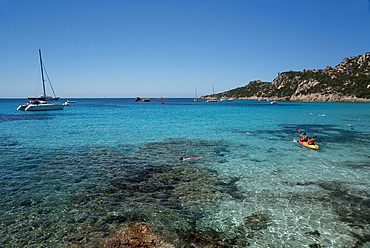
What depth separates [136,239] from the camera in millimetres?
6375

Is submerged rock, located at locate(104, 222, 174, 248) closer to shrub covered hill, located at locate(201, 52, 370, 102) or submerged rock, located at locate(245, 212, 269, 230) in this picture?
submerged rock, located at locate(245, 212, 269, 230)

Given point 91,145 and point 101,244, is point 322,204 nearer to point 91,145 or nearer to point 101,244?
point 101,244

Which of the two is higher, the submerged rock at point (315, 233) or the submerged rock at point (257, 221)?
the submerged rock at point (257, 221)

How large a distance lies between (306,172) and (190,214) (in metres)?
9.10

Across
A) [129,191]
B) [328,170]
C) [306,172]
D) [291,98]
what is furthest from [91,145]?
[291,98]

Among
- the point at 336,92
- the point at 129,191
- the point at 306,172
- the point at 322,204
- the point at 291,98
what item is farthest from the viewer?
the point at 291,98

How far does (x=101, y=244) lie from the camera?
263 inches

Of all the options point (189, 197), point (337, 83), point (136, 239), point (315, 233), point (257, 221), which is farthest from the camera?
point (337, 83)

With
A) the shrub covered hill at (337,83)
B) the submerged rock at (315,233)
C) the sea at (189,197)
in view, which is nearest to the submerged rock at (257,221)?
the sea at (189,197)

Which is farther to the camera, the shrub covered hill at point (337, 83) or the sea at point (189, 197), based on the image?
the shrub covered hill at point (337, 83)

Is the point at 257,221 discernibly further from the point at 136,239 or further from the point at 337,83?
the point at 337,83

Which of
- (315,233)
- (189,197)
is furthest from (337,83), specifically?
(189,197)

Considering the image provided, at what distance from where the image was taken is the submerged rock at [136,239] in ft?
20.3

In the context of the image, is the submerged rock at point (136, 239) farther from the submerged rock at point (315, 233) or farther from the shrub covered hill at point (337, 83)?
the shrub covered hill at point (337, 83)
